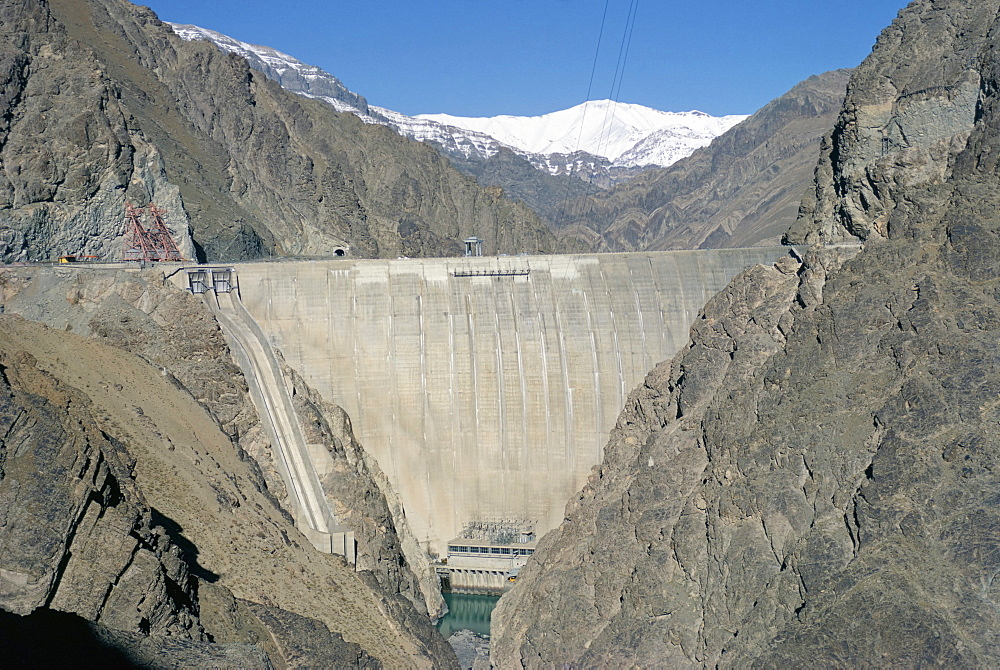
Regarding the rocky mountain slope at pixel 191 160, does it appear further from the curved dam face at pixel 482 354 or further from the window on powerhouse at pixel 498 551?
the window on powerhouse at pixel 498 551

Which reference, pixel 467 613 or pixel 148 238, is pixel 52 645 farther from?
pixel 148 238

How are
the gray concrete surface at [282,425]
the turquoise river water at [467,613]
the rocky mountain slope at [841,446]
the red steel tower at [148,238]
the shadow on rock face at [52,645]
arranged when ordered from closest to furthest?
the shadow on rock face at [52,645], the rocky mountain slope at [841,446], the gray concrete surface at [282,425], the turquoise river water at [467,613], the red steel tower at [148,238]

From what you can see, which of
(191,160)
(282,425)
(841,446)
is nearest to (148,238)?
(191,160)

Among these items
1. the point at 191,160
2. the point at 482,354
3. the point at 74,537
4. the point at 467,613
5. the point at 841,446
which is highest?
the point at 191,160

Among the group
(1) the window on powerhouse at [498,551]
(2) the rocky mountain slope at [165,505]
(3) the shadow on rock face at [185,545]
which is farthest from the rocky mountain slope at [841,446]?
(3) the shadow on rock face at [185,545]

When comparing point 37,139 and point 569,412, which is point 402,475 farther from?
point 37,139

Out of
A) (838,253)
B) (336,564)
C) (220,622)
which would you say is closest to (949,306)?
(838,253)
